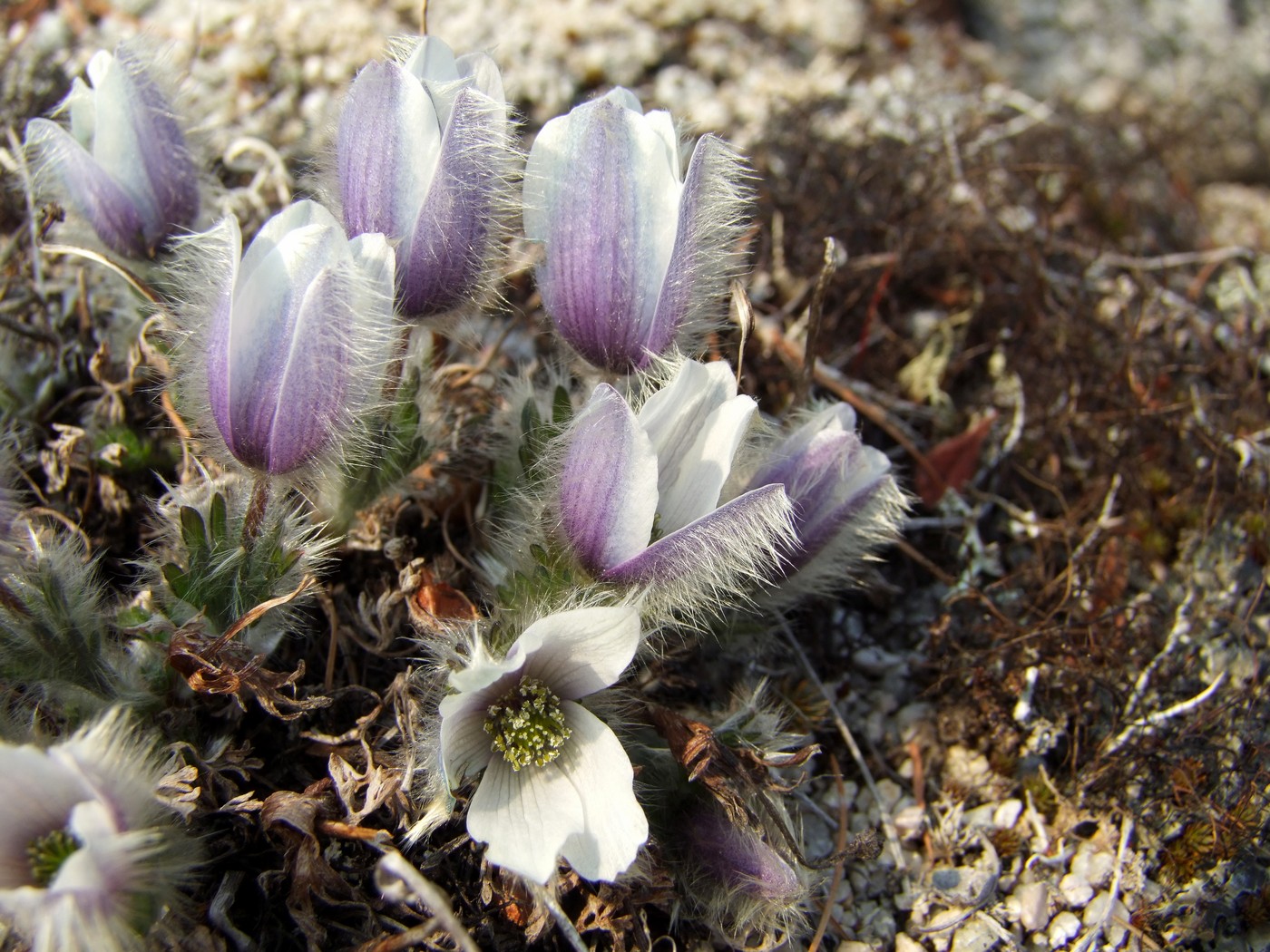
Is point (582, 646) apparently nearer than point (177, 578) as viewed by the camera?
Yes

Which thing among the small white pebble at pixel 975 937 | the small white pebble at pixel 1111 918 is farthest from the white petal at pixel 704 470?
the small white pebble at pixel 1111 918

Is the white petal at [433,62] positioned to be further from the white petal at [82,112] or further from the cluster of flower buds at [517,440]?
the white petal at [82,112]

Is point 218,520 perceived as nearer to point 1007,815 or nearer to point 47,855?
point 47,855

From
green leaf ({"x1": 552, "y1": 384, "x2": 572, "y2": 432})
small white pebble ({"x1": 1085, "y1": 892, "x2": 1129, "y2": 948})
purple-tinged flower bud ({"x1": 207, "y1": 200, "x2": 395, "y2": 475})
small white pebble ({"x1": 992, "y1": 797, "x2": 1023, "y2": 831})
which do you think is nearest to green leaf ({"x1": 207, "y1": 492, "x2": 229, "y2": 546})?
purple-tinged flower bud ({"x1": 207, "y1": 200, "x2": 395, "y2": 475})

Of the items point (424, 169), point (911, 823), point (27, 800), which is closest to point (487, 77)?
point (424, 169)

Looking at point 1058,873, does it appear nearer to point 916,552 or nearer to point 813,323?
point 916,552

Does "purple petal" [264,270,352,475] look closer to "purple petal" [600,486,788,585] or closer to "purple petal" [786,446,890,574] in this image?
"purple petal" [600,486,788,585]

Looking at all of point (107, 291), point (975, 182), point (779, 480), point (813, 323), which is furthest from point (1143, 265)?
point (107, 291)
